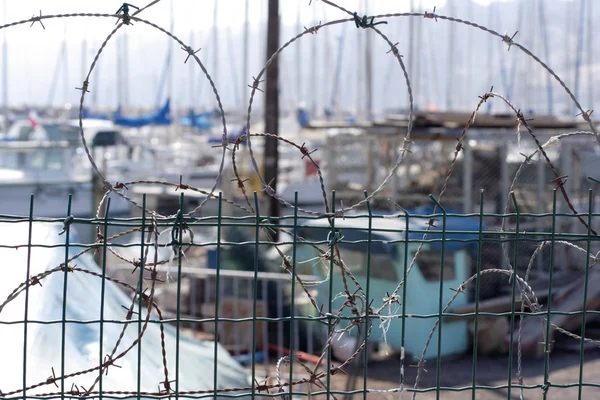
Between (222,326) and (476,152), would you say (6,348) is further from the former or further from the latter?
Result: (476,152)

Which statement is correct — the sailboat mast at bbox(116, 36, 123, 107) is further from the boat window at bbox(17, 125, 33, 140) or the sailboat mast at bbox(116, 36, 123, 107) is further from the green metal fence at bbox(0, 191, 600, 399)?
the green metal fence at bbox(0, 191, 600, 399)

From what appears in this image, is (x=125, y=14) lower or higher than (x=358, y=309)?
higher

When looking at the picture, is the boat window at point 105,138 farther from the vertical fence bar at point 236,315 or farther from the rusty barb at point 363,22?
the rusty barb at point 363,22

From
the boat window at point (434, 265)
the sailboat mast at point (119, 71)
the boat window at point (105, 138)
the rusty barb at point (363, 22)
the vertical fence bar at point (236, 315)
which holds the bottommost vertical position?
the vertical fence bar at point (236, 315)

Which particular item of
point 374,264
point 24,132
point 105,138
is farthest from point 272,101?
point 24,132

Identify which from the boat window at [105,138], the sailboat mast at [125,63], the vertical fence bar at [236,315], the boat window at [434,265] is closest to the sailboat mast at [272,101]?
the vertical fence bar at [236,315]

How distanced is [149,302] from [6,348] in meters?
1.36

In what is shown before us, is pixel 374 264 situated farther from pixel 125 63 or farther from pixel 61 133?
pixel 125 63

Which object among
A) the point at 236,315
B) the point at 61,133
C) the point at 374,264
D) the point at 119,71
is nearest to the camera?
the point at 236,315

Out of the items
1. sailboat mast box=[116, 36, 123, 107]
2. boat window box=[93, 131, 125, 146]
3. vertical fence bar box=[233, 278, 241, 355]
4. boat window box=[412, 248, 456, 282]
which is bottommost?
vertical fence bar box=[233, 278, 241, 355]

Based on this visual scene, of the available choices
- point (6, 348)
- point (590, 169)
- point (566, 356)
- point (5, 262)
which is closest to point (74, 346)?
point (6, 348)

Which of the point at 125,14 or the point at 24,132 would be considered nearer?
the point at 125,14

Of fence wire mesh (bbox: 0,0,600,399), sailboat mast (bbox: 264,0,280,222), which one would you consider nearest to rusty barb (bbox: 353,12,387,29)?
fence wire mesh (bbox: 0,0,600,399)

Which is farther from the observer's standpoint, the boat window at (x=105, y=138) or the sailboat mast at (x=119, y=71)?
the sailboat mast at (x=119, y=71)
